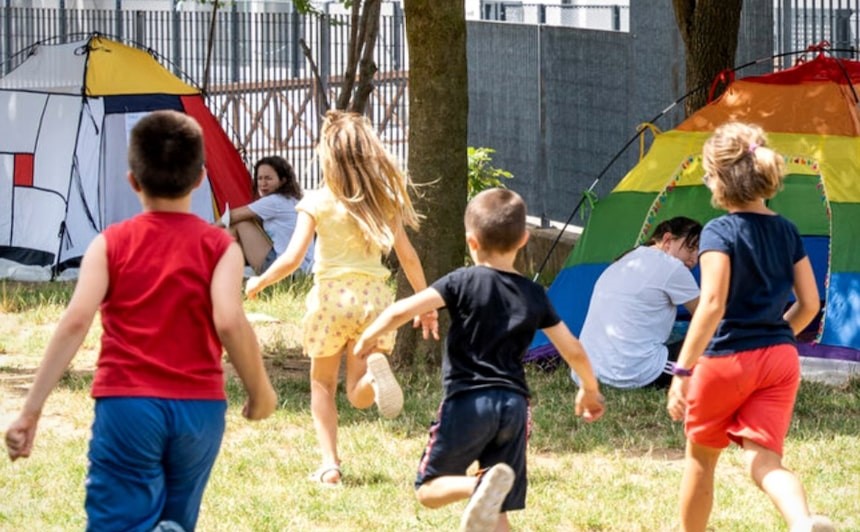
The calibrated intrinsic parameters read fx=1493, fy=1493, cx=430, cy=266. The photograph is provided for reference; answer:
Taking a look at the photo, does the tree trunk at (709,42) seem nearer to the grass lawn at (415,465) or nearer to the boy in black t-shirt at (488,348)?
the grass lawn at (415,465)

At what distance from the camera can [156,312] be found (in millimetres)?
3643

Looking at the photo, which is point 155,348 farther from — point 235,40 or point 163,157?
point 235,40

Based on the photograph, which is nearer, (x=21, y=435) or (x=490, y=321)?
(x=21, y=435)

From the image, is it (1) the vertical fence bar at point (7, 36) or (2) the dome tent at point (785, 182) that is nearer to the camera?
(2) the dome tent at point (785, 182)

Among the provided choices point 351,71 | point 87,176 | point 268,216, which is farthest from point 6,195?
point 351,71

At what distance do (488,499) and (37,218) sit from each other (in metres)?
8.73

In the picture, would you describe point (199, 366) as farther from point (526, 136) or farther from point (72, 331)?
point (526, 136)

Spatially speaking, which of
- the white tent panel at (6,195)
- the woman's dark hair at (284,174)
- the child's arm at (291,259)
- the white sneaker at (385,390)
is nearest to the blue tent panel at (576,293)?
the child's arm at (291,259)

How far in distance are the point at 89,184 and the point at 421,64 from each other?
16.9 feet

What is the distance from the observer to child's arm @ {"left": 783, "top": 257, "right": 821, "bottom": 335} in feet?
14.7

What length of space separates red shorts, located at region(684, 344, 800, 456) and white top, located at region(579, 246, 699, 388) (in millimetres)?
2907

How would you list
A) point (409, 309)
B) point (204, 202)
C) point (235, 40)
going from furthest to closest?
point (235, 40)
point (204, 202)
point (409, 309)

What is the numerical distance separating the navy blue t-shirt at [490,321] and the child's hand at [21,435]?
125cm

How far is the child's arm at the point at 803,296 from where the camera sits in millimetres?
4484
